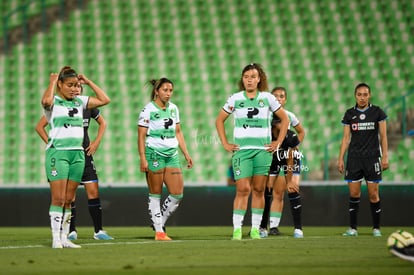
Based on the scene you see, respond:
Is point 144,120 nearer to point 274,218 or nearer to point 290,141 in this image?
point 290,141

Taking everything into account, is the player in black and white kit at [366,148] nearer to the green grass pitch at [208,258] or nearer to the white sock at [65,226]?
the green grass pitch at [208,258]

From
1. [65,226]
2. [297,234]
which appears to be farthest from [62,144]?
[297,234]

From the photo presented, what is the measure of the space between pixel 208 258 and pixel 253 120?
8.99 feet

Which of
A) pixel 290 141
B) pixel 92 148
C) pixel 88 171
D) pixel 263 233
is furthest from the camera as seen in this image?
pixel 290 141

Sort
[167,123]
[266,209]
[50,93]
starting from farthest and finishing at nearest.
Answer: [266,209]
[167,123]
[50,93]

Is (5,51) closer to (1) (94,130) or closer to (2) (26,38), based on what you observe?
(2) (26,38)

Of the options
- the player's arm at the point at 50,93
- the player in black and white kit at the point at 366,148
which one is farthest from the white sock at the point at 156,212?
the player in black and white kit at the point at 366,148

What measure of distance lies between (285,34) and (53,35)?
5.16 meters

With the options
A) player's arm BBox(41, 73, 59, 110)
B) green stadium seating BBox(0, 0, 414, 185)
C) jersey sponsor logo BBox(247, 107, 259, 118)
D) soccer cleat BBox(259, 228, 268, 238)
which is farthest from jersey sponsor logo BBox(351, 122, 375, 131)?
green stadium seating BBox(0, 0, 414, 185)

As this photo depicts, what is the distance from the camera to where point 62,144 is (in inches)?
332

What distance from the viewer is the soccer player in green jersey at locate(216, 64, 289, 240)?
9.64 m

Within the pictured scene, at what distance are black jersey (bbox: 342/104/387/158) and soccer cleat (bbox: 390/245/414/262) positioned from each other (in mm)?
4398

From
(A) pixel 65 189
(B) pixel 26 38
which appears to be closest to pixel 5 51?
(B) pixel 26 38

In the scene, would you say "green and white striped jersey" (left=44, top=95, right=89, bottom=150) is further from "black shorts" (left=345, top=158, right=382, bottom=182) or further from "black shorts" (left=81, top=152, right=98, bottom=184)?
"black shorts" (left=345, top=158, right=382, bottom=182)
